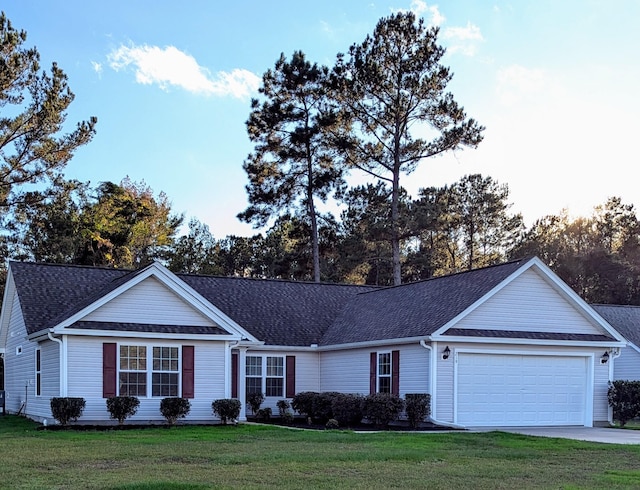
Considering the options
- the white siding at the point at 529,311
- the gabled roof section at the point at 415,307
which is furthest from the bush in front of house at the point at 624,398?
the gabled roof section at the point at 415,307

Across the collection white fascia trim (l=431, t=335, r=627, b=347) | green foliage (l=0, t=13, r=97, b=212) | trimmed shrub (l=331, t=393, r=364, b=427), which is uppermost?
green foliage (l=0, t=13, r=97, b=212)

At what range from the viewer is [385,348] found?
74.2 ft

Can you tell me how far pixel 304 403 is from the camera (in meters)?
23.5

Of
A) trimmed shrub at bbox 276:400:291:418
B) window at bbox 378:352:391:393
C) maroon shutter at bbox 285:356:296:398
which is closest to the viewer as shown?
window at bbox 378:352:391:393

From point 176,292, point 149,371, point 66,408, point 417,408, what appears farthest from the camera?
point 176,292

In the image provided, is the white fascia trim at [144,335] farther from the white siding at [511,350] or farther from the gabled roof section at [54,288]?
the white siding at [511,350]

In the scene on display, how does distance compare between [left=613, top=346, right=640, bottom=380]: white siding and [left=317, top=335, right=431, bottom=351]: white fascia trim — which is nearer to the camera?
[left=317, top=335, right=431, bottom=351]: white fascia trim

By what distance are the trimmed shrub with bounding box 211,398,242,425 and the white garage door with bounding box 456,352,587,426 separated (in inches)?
229

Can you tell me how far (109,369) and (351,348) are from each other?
735 centimetres

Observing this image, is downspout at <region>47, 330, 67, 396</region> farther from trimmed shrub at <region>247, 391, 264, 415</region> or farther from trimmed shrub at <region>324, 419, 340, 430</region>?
trimmed shrub at <region>324, 419, 340, 430</region>

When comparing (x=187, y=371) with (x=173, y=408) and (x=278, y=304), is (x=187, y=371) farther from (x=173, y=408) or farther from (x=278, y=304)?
(x=278, y=304)

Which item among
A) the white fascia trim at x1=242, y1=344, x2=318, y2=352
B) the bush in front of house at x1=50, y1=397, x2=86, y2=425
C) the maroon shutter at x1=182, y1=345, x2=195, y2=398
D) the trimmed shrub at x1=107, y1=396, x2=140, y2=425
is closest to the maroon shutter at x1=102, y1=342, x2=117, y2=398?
the trimmed shrub at x1=107, y1=396, x2=140, y2=425

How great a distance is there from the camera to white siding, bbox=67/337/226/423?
65.8ft

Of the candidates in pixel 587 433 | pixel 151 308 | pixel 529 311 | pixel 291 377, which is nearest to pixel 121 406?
pixel 151 308
